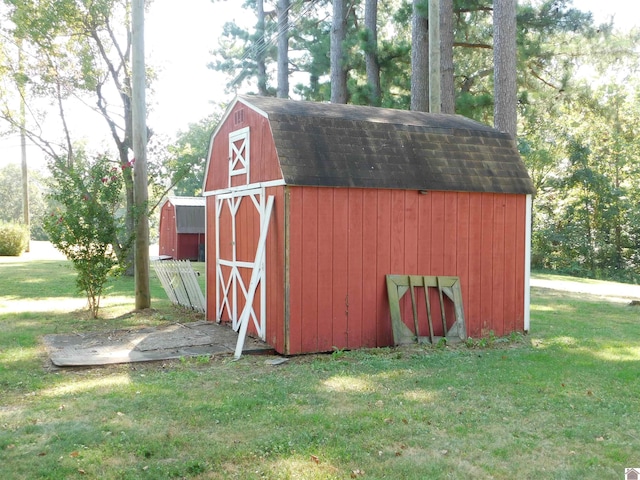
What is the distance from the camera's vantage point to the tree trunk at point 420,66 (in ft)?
50.3

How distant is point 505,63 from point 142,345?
9.82 metres

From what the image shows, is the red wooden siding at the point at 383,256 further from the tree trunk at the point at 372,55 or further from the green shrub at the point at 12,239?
the green shrub at the point at 12,239

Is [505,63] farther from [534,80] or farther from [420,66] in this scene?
[534,80]

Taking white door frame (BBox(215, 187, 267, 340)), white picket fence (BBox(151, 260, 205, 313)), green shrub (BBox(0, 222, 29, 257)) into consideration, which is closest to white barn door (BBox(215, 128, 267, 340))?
white door frame (BBox(215, 187, 267, 340))

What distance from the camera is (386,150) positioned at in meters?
8.43

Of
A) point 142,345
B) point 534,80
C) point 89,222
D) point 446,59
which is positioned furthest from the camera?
point 534,80

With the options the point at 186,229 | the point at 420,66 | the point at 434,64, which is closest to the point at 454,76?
the point at 420,66

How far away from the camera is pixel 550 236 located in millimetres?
27719

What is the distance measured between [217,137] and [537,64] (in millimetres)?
11166

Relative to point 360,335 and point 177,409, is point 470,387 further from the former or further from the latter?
point 177,409

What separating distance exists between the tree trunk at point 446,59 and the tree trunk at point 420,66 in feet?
1.88

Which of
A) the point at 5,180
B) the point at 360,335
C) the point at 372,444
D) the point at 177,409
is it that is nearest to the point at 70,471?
the point at 177,409

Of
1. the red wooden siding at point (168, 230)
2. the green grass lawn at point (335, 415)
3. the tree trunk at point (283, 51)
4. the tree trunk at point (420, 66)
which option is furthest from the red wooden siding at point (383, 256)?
the red wooden siding at point (168, 230)

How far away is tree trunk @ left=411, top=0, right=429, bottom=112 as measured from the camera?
50.3ft
